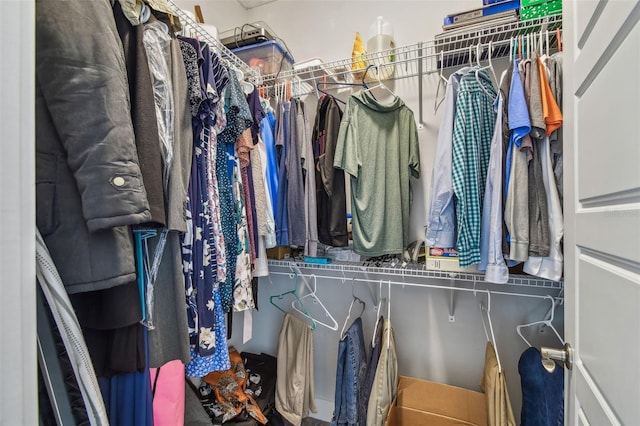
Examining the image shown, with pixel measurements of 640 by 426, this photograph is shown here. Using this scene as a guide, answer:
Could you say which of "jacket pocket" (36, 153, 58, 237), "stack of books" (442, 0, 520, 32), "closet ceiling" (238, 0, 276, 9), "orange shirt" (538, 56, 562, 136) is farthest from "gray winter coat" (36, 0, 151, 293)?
"closet ceiling" (238, 0, 276, 9)

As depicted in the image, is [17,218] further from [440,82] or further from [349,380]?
[440,82]

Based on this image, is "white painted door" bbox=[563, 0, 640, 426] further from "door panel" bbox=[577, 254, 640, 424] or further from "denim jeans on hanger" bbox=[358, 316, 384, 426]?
"denim jeans on hanger" bbox=[358, 316, 384, 426]

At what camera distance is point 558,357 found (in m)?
0.72

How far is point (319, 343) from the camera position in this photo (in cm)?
177

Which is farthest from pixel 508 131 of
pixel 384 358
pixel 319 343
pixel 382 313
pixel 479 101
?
pixel 319 343

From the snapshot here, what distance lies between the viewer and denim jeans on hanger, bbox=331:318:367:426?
1.28 m

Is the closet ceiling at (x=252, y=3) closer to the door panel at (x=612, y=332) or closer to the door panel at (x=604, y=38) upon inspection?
the door panel at (x=604, y=38)

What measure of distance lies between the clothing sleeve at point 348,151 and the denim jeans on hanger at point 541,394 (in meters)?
1.06

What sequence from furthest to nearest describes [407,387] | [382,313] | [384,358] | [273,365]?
[273,365] → [382,313] → [407,387] → [384,358]

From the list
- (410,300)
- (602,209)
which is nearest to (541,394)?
(410,300)

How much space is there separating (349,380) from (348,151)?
1.05 metres

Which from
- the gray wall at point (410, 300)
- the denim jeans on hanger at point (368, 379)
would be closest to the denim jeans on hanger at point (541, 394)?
the gray wall at point (410, 300)

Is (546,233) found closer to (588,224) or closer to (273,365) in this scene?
(588,224)

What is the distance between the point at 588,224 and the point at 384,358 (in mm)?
884
